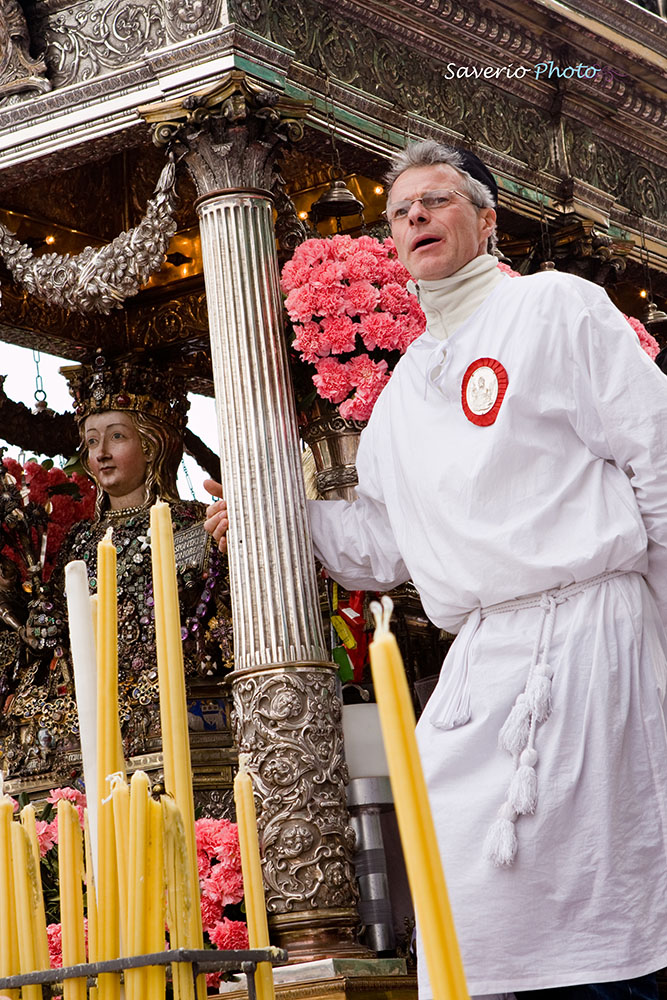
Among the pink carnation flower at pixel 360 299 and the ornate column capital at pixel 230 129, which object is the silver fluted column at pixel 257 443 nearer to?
the ornate column capital at pixel 230 129

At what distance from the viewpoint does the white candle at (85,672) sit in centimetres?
106

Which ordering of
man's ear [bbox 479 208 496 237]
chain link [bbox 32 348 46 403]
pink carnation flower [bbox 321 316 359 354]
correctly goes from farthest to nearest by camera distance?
chain link [bbox 32 348 46 403] < pink carnation flower [bbox 321 316 359 354] < man's ear [bbox 479 208 496 237]

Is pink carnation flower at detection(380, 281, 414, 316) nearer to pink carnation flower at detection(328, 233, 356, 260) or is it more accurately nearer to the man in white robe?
pink carnation flower at detection(328, 233, 356, 260)

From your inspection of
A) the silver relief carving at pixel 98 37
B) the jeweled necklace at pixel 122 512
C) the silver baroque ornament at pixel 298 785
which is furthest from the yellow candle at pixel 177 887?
the jeweled necklace at pixel 122 512

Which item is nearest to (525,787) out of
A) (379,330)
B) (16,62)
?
(379,330)

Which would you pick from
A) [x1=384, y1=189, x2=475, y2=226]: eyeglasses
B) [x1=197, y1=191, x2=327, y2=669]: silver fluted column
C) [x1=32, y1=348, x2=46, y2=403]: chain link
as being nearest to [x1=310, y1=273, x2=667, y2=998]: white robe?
[x1=384, y1=189, x2=475, y2=226]: eyeglasses

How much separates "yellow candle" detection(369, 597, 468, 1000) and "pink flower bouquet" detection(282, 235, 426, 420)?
10.6ft

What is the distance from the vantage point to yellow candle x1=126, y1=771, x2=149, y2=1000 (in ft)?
2.97

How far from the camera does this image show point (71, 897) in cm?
104

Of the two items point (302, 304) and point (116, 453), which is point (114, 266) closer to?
point (302, 304)

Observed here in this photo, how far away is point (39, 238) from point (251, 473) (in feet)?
7.01

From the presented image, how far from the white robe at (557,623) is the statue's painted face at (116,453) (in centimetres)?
287

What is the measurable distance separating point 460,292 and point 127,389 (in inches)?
115

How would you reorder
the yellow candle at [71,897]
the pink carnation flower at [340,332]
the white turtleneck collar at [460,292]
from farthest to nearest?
the pink carnation flower at [340,332]
the white turtleneck collar at [460,292]
the yellow candle at [71,897]
